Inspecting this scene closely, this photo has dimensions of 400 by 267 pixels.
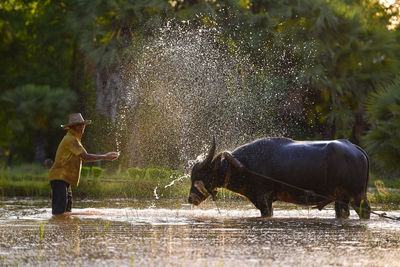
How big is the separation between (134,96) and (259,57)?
470cm

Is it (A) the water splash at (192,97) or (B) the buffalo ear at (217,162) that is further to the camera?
(A) the water splash at (192,97)

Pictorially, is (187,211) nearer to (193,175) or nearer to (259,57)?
(193,175)

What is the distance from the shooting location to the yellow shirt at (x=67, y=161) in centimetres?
1112

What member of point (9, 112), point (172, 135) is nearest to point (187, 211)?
point (172, 135)

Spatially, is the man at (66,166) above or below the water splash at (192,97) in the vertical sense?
below

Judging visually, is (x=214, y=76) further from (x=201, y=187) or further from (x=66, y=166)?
(x=66, y=166)

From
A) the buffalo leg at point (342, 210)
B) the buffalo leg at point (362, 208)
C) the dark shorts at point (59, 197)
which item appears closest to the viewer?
the buffalo leg at point (362, 208)

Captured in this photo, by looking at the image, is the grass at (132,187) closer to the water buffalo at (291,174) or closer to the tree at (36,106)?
the water buffalo at (291,174)

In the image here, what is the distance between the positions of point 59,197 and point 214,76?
472 inches

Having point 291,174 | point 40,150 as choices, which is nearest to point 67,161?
point 291,174

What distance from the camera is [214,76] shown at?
2253 centimetres

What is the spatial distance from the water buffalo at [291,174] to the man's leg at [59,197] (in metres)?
1.83

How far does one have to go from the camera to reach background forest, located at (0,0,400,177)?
2198 centimetres

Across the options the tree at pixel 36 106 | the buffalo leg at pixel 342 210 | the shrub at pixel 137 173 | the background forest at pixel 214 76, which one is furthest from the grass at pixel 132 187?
the tree at pixel 36 106
